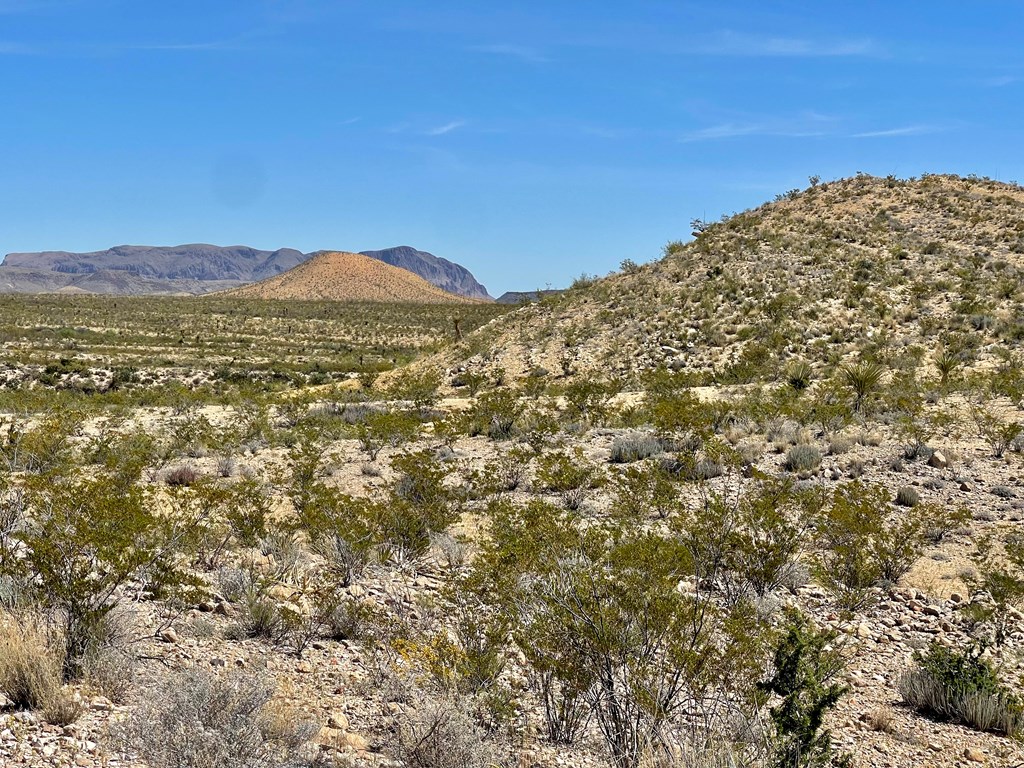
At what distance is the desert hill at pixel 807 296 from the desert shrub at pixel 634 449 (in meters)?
8.40

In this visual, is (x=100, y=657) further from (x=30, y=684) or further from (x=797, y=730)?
(x=797, y=730)

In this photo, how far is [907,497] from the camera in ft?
35.6

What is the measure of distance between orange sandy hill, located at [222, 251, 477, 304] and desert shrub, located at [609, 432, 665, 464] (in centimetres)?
11334

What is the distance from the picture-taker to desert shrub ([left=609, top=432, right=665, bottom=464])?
14.2 meters

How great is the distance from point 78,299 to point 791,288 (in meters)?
87.1

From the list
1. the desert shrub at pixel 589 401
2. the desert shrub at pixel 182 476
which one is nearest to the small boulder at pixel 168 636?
the desert shrub at pixel 182 476

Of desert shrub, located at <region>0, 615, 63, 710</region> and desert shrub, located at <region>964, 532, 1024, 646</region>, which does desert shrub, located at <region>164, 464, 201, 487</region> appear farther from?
desert shrub, located at <region>964, 532, 1024, 646</region>

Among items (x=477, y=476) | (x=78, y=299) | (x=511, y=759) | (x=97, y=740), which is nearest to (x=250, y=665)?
(x=97, y=740)

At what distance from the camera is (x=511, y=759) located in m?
4.62

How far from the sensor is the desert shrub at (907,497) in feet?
35.4

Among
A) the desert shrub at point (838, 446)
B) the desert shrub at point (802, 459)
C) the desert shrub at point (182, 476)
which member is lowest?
the desert shrub at point (182, 476)

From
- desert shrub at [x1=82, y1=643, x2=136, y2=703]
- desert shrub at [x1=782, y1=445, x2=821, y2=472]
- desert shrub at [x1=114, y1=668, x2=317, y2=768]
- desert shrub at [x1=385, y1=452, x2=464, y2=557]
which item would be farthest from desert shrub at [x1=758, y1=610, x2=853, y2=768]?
desert shrub at [x1=782, y1=445, x2=821, y2=472]

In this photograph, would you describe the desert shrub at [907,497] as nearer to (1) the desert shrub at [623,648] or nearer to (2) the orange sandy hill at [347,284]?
(1) the desert shrub at [623,648]

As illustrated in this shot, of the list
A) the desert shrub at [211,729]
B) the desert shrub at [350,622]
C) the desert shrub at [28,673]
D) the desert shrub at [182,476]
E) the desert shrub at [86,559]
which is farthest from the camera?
the desert shrub at [182,476]
